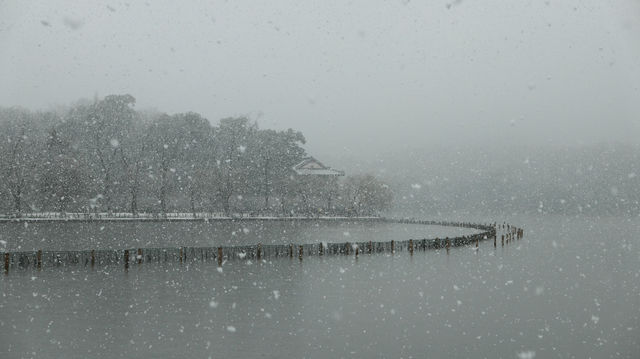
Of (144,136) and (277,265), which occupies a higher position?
(144,136)

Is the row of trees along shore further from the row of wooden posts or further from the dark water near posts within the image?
the dark water near posts

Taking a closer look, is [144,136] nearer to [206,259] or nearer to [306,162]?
[306,162]

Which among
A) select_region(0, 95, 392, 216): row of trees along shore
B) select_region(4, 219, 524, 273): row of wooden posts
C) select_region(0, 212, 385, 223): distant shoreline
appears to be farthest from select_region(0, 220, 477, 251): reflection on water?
select_region(0, 95, 392, 216): row of trees along shore

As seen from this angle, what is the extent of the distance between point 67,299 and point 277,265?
11.6m

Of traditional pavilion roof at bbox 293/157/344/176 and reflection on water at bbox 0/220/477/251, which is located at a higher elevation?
traditional pavilion roof at bbox 293/157/344/176

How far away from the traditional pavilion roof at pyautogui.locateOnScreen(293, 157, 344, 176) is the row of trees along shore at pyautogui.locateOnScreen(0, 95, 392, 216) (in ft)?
5.28

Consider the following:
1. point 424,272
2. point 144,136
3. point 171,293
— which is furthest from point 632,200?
point 171,293

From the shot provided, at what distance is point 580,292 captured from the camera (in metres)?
23.2

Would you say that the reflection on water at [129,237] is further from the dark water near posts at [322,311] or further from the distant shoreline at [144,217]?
the dark water near posts at [322,311]

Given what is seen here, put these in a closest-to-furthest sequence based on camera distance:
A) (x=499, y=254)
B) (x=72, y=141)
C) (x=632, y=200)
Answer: (x=499, y=254) < (x=72, y=141) < (x=632, y=200)

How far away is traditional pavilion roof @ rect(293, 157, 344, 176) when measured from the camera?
92188 mm

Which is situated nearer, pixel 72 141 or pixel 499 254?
pixel 499 254

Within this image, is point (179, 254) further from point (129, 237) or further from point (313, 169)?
point (313, 169)

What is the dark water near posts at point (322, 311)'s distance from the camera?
1469 centimetres
